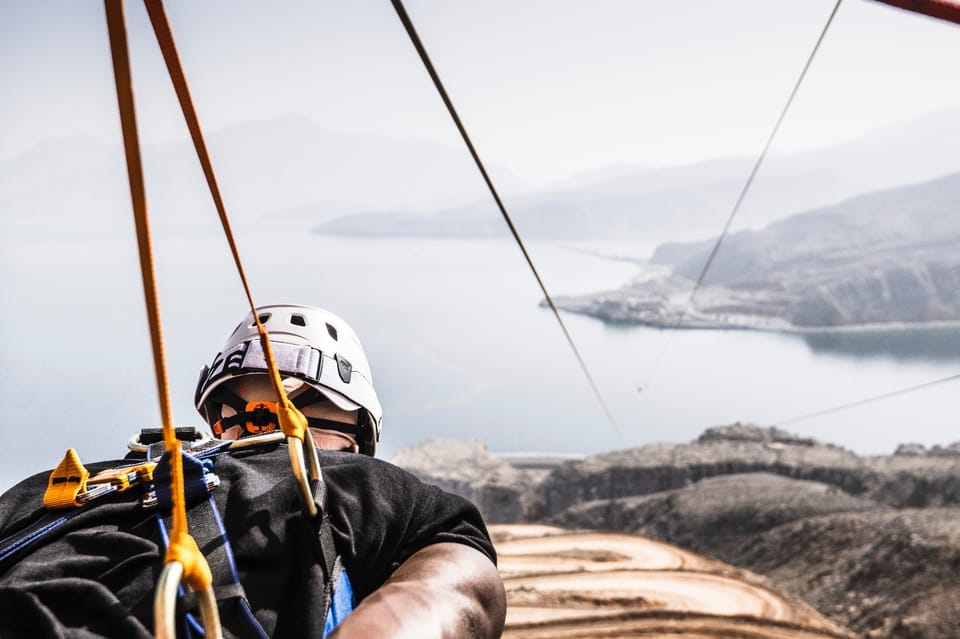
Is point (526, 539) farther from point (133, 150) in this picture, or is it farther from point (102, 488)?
point (133, 150)

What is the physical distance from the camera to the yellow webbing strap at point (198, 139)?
3.01 ft

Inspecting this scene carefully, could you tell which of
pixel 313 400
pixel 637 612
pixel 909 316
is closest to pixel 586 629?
pixel 637 612

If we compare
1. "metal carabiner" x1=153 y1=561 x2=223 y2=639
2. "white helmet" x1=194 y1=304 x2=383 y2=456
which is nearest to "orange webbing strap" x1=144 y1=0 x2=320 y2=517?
"metal carabiner" x1=153 y1=561 x2=223 y2=639

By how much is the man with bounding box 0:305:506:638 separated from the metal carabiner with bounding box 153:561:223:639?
0.14 meters

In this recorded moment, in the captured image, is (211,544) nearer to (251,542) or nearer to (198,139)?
(251,542)

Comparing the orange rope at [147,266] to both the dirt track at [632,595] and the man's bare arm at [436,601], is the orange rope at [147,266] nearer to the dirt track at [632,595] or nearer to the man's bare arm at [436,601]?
the man's bare arm at [436,601]

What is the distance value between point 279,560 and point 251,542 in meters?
0.06

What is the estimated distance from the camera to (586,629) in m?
4.77

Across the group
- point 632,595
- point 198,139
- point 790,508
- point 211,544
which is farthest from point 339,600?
point 790,508

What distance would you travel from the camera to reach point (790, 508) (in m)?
9.12

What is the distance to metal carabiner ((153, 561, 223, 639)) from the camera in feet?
2.87

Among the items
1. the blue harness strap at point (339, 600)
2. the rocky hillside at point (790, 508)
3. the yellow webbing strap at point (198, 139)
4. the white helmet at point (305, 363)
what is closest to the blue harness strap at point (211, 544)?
the blue harness strap at point (339, 600)

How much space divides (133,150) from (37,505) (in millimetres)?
809

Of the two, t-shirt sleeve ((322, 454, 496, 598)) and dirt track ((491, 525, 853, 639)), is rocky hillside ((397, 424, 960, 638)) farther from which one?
t-shirt sleeve ((322, 454, 496, 598))
